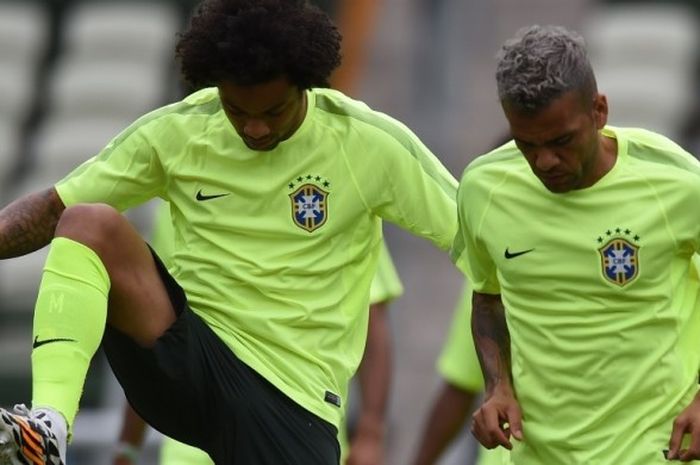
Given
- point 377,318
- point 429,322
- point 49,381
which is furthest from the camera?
point 429,322

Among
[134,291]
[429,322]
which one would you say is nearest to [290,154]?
[134,291]

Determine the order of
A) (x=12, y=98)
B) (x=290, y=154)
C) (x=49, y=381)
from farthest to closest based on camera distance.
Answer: (x=12, y=98) < (x=290, y=154) < (x=49, y=381)

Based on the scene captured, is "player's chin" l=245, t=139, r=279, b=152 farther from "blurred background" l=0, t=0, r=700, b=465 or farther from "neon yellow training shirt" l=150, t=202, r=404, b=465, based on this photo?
"blurred background" l=0, t=0, r=700, b=465

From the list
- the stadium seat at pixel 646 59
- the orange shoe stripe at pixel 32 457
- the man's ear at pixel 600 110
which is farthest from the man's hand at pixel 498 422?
the stadium seat at pixel 646 59

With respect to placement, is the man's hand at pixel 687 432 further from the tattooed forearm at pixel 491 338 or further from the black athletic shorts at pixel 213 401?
the black athletic shorts at pixel 213 401

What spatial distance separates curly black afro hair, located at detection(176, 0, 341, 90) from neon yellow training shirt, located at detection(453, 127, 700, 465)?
25.7 inches

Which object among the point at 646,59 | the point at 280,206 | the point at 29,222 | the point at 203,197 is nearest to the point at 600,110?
the point at 280,206

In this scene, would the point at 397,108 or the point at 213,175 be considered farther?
the point at 397,108

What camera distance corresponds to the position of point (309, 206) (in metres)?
6.99

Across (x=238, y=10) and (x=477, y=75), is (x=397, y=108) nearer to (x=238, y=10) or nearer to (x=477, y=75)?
(x=477, y=75)

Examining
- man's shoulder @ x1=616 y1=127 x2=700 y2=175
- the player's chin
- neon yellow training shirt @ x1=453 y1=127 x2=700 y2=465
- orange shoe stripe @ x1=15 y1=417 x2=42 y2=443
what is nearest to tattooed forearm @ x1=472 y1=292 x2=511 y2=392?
neon yellow training shirt @ x1=453 y1=127 x2=700 y2=465

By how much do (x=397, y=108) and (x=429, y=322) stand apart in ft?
7.86

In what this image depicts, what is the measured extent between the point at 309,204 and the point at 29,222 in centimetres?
84

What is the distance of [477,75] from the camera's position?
60.8ft
